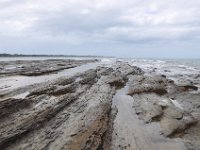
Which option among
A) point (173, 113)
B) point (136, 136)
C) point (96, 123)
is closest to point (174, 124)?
point (173, 113)

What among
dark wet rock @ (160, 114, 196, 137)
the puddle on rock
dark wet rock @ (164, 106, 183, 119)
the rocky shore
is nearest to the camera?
the rocky shore

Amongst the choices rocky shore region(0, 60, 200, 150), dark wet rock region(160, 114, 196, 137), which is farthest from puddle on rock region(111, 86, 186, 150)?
dark wet rock region(160, 114, 196, 137)

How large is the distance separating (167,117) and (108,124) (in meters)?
3.67

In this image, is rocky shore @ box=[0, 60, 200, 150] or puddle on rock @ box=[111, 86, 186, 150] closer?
rocky shore @ box=[0, 60, 200, 150]

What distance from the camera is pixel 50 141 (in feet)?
33.0

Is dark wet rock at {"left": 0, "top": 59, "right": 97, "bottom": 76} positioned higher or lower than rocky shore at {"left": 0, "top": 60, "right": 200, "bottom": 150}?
lower

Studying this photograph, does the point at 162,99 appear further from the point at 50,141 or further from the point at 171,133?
the point at 50,141

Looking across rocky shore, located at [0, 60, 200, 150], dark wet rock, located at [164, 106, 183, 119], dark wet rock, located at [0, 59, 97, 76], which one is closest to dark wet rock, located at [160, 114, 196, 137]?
rocky shore, located at [0, 60, 200, 150]

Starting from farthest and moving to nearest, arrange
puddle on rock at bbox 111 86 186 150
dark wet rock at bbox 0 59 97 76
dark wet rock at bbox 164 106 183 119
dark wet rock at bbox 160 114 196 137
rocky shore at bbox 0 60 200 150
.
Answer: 1. dark wet rock at bbox 0 59 97 76
2. dark wet rock at bbox 164 106 183 119
3. dark wet rock at bbox 160 114 196 137
4. puddle on rock at bbox 111 86 186 150
5. rocky shore at bbox 0 60 200 150

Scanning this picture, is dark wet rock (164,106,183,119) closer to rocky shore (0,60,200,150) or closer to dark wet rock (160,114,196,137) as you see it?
rocky shore (0,60,200,150)

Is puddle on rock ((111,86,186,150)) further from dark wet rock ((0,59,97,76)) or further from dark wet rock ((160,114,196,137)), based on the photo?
dark wet rock ((0,59,97,76))

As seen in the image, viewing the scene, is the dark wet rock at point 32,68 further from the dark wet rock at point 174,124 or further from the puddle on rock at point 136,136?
the dark wet rock at point 174,124

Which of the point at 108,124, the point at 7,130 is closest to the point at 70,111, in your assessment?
the point at 108,124

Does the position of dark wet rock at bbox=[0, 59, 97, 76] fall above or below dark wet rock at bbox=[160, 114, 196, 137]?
below
